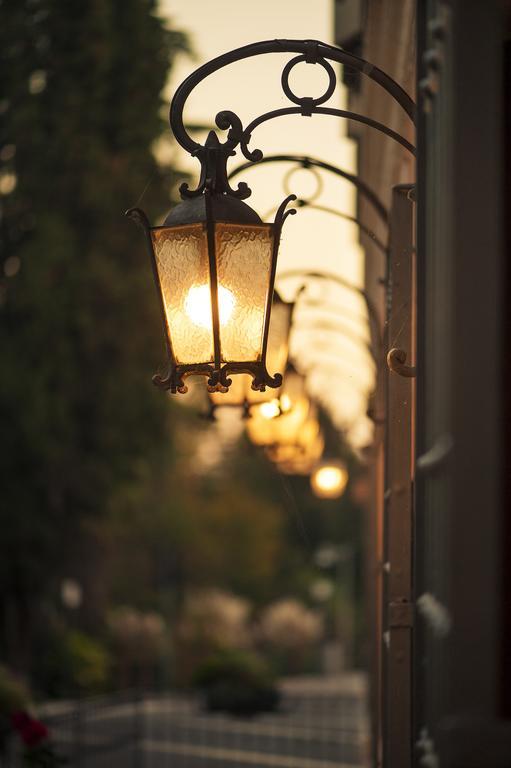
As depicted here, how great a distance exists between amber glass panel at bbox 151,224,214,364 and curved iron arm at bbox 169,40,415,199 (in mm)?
183

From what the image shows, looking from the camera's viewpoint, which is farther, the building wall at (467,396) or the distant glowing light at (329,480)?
the distant glowing light at (329,480)

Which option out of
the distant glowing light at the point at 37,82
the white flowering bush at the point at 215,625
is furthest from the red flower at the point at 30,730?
the white flowering bush at the point at 215,625

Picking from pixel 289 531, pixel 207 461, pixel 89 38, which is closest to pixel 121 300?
pixel 89 38

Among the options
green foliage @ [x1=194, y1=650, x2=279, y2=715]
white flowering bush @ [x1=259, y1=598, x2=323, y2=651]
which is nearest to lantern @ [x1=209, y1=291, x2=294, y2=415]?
green foliage @ [x1=194, y1=650, x2=279, y2=715]

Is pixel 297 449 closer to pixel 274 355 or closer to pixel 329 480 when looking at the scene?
pixel 274 355

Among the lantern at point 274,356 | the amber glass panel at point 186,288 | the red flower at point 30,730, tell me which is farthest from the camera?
the red flower at point 30,730

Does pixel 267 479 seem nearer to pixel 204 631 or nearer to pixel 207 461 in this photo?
pixel 207 461

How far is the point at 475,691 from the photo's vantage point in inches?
84.4

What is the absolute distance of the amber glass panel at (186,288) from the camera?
403 centimetres

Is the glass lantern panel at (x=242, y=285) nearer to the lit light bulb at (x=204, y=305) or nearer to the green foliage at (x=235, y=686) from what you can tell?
the lit light bulb at (x=204, y=305)

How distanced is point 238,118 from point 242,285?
746mm

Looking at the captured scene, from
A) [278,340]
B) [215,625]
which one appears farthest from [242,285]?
[215,625]

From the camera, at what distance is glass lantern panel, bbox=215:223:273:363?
13.3ft

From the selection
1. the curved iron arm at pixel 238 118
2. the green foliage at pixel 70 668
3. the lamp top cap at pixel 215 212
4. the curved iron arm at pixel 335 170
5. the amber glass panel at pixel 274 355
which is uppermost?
the green foliage at pixel 70 668
